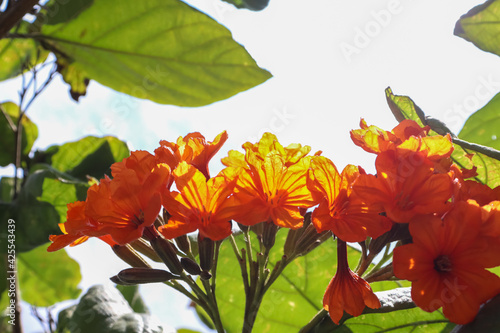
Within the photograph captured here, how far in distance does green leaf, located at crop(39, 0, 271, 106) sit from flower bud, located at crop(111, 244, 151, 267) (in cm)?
54

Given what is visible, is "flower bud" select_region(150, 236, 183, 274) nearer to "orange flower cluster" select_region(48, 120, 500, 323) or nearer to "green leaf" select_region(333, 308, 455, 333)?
"orange flower cluster" select_region(48, 120, 500, 323)

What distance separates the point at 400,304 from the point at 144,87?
80 cm

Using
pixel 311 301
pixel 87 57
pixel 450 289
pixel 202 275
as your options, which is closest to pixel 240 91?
pixel 87 57

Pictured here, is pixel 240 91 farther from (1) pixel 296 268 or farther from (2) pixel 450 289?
(2) pixel 450 289

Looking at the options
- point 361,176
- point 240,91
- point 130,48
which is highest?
point 130,48

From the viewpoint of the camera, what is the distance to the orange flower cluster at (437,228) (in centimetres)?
40

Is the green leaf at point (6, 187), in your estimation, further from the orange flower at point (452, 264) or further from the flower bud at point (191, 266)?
the orange flower at point (452, 264)

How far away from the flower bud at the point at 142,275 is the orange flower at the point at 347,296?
0.19 metres

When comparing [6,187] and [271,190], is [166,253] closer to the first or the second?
[271,190]

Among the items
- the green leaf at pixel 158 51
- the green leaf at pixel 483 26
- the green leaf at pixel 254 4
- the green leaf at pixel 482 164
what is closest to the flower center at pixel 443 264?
the green leaf at pixel 482 164

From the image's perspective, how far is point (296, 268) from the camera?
766 millimetres

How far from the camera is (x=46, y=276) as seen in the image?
1.17 metres

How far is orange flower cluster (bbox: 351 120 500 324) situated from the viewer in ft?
1.31

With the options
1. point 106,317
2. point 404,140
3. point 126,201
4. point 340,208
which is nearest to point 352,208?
point 340,208
